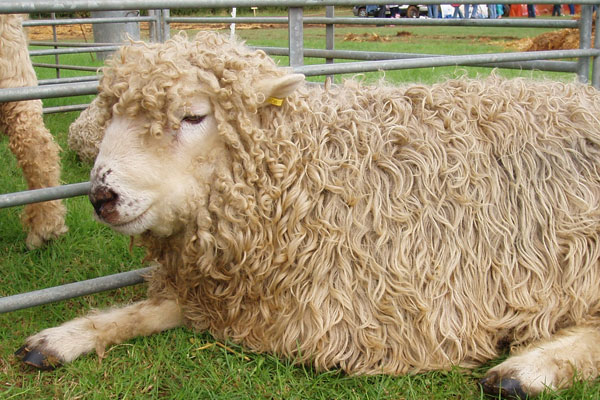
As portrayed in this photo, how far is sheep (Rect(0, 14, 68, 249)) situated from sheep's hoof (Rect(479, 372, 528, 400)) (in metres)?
2.53

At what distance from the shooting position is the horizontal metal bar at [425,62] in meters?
3.01

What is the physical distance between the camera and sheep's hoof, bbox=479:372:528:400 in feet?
7.09

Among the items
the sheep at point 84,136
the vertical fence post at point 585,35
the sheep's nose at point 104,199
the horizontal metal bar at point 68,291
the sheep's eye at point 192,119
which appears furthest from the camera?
the sheep at point 84,136

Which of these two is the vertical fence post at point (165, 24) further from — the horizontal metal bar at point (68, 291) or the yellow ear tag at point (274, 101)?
the yellow ear tag at point (274, 101)

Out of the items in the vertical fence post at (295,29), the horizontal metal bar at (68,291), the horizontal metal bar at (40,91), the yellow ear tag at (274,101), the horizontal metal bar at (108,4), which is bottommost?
the horizontal metal bar at (68,291)

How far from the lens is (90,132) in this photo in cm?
512

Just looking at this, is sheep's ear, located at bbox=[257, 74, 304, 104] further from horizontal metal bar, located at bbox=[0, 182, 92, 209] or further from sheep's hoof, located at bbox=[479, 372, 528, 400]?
sheep's hoof, located at bbox=[479, 372, 528, 400]

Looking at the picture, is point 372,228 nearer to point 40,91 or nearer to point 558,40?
point 40,91

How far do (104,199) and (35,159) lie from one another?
193cm

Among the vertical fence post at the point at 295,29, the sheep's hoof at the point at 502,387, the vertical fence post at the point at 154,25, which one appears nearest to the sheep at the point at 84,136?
the vertical fence post at the point at 154,25

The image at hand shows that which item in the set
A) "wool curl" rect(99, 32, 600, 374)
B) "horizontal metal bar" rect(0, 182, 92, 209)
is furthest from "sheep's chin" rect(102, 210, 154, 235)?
"horizontal metal bar" rect(0, 182, 92, 209)

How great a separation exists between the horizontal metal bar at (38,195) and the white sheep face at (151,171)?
43 cm

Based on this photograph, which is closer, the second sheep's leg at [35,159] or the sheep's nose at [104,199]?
the sheep's nose at [104,199]

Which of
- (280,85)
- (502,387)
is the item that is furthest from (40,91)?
(502,387)
